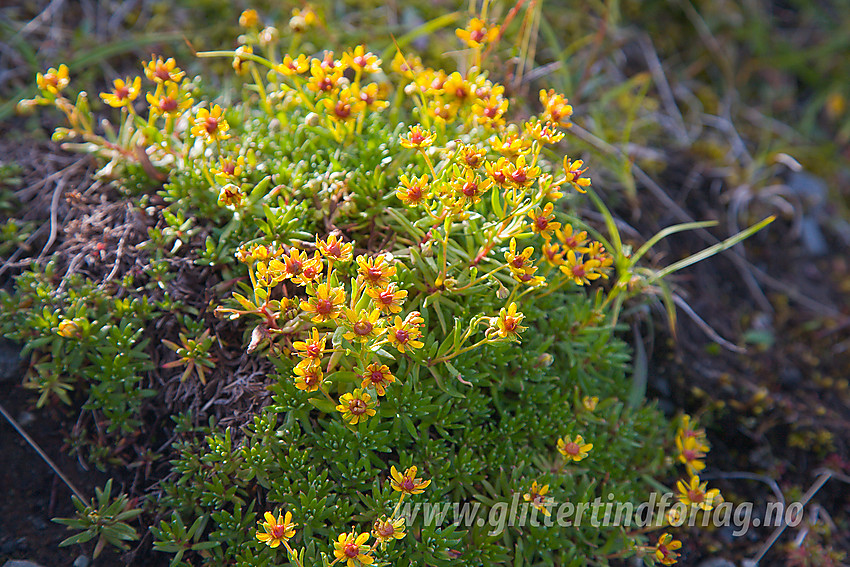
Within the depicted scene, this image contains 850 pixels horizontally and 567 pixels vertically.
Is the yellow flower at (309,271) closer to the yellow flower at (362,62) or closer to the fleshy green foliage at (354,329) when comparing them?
the fleshy green foliage at (354,329)

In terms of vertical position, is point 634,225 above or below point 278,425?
below

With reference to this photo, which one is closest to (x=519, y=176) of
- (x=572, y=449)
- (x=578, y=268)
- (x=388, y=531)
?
(x=578, y=268)

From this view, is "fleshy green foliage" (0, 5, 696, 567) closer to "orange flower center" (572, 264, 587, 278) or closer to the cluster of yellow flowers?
"orange flower center" (572, 264, 587, 278)

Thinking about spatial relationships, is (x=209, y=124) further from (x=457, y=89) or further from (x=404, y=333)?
(x=404, y=333)

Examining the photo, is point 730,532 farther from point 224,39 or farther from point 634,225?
point 224,39

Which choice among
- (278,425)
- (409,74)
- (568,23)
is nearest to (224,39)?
(409,74)

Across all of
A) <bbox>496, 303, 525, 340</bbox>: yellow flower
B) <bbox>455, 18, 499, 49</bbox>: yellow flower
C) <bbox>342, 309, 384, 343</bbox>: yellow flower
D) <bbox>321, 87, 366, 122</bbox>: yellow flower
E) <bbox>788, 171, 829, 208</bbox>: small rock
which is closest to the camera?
<bbox>342, 309, 384, 343</bbox>: yellow flower

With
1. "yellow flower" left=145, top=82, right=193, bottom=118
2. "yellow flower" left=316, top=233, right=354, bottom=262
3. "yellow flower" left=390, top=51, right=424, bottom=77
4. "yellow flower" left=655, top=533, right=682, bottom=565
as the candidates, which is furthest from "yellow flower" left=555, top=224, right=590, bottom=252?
"yellow flower" left=145, top=82, right=193, bottom=118
